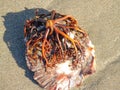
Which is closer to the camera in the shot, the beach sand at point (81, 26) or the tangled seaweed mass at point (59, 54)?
the tangled seaweed mass at point (59, 54)

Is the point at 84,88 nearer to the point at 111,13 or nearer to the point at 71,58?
the point at 71,58

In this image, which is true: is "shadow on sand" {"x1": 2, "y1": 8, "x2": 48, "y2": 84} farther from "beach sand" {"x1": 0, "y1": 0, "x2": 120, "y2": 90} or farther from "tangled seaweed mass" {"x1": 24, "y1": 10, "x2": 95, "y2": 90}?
"tangled seaweed mass" {"x1": 24, "y1": 10, "x2": 95, "y2": 90}

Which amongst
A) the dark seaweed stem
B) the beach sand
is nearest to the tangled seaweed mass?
the dark seaweed stem

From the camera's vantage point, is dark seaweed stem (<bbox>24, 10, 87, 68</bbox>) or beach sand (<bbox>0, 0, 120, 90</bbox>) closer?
dark seaweed stem (<bbox>24, 10, 87, 68</bbox>)

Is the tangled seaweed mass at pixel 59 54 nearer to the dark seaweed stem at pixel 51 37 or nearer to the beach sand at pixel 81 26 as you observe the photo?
the dark seaweed stem at pixel 51 37

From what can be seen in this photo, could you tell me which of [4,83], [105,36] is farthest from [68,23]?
[4,83]

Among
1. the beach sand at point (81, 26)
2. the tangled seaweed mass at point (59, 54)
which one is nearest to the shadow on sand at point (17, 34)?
the beach sand at point (81, 26)

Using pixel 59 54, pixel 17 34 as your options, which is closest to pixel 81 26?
pixel 59 54

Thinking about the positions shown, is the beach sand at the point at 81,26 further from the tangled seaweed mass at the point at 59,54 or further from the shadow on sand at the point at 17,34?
the tangled seaweed mass at the point at 59,54
